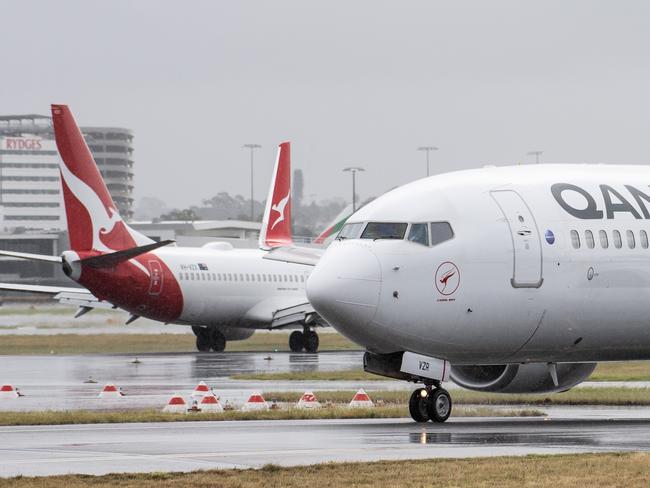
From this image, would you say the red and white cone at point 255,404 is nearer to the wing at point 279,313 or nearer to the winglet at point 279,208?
the wing at point 279,313

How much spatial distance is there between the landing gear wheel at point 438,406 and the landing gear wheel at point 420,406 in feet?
0.21

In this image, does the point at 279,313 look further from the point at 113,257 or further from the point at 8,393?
the point at 8,393

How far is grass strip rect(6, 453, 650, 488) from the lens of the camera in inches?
595

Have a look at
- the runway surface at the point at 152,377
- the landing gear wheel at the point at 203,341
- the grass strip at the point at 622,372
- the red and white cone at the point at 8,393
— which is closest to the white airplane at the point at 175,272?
the landing gear wheel at the point at 203,341

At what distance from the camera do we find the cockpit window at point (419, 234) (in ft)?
76.9

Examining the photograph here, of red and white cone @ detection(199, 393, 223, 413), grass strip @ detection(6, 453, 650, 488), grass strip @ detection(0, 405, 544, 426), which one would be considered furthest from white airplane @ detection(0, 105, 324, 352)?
grass strip @ detection(6, 453, 650, 488)

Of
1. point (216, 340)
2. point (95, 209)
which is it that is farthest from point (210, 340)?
point (95, 209)

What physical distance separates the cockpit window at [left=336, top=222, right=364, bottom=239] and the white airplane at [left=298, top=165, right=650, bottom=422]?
23 mm

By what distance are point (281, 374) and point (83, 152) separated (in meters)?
15.0

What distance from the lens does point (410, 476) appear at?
1580 centimetres

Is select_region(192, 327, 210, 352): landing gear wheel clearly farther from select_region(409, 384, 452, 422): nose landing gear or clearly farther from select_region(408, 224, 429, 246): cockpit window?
select_region(408, 224, 429, 246): cockpit window

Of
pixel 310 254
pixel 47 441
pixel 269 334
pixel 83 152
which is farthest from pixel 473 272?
pixel 269 334

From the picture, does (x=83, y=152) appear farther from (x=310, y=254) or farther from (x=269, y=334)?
(x=269, y=334)

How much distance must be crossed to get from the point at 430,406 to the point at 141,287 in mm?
32505
